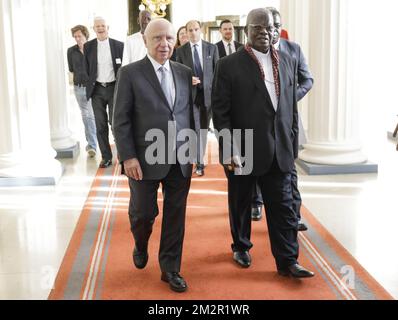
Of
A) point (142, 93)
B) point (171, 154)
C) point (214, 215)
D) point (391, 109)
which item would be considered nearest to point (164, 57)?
point (142, 93)

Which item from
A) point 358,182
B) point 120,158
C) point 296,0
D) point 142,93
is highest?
point 296,0

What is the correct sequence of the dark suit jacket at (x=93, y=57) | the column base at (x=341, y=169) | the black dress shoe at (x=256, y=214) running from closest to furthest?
the black dress shoe at (x=256, y=214) → the column base at (x=341, y=169) → the dark suit jacket at (x=93, y=57)

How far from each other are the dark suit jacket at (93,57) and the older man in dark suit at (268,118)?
4.30m

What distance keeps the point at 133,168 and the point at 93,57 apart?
4.69 metres

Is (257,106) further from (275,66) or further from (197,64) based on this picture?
(197,64)

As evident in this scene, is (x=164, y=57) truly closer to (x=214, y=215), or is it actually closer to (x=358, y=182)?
(x=214, y=215)

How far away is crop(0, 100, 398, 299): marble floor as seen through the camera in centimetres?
448

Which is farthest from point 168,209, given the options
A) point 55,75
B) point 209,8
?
point 209,8

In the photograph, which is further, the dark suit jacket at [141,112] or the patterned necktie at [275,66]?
the patterned necktie at [275,66]

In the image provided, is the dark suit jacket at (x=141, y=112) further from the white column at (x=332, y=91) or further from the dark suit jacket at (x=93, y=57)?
the dark suit jacket at (x=93, y=57)

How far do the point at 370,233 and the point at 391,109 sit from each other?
8560mm

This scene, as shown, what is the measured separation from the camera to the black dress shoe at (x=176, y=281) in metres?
4.07

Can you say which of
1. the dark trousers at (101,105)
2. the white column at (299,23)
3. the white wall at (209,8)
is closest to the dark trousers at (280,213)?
the dark trousers at (101,105)

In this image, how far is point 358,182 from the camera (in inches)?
288
